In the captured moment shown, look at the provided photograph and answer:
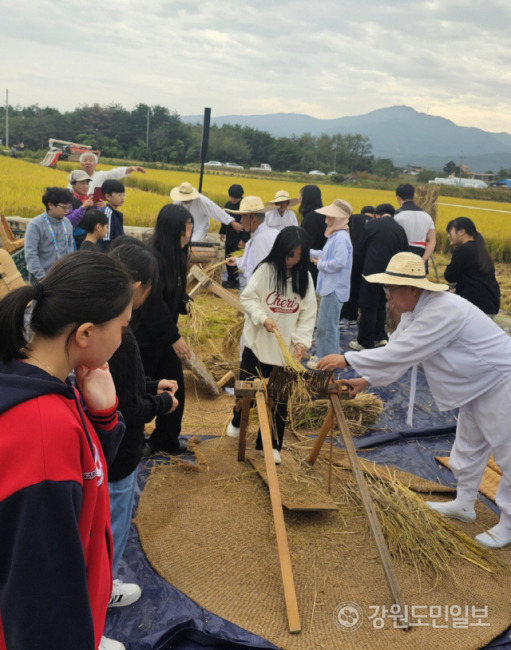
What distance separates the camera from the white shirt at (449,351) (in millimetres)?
2965

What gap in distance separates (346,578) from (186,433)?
5.89ft

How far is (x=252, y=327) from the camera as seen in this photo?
374 centimetres

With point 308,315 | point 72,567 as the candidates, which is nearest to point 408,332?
point 308,315

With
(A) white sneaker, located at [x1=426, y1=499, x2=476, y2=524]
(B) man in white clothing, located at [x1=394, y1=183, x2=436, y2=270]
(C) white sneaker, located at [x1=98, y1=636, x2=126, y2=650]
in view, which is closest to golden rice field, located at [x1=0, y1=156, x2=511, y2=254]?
(B) man in white clothing, located at [x1=394, y1=183, x2=436, y2=270]

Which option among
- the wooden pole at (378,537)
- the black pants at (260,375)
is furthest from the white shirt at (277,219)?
the wooden pole at (378,537)

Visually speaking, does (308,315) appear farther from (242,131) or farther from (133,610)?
(242,131)

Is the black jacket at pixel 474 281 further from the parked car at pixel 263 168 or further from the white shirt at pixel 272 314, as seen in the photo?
the parked car at pixel 263 168

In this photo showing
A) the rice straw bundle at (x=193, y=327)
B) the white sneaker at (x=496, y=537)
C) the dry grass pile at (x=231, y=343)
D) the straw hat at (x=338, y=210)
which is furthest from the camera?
the rice straw bundle at (x=193, y=327)

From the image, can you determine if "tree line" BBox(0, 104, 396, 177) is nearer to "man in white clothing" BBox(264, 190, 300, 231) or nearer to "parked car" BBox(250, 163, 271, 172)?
"parked car" BBox(250, 163, 271, 172)

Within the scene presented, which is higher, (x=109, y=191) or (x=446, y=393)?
(x=109, y=191)

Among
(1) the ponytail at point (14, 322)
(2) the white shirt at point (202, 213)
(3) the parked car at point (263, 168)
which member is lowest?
(2) the white shirt at point (202, 213)

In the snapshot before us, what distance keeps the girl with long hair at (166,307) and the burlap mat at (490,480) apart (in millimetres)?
1935

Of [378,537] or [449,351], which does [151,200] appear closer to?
[449,351]

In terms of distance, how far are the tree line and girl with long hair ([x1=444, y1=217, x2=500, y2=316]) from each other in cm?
3720
